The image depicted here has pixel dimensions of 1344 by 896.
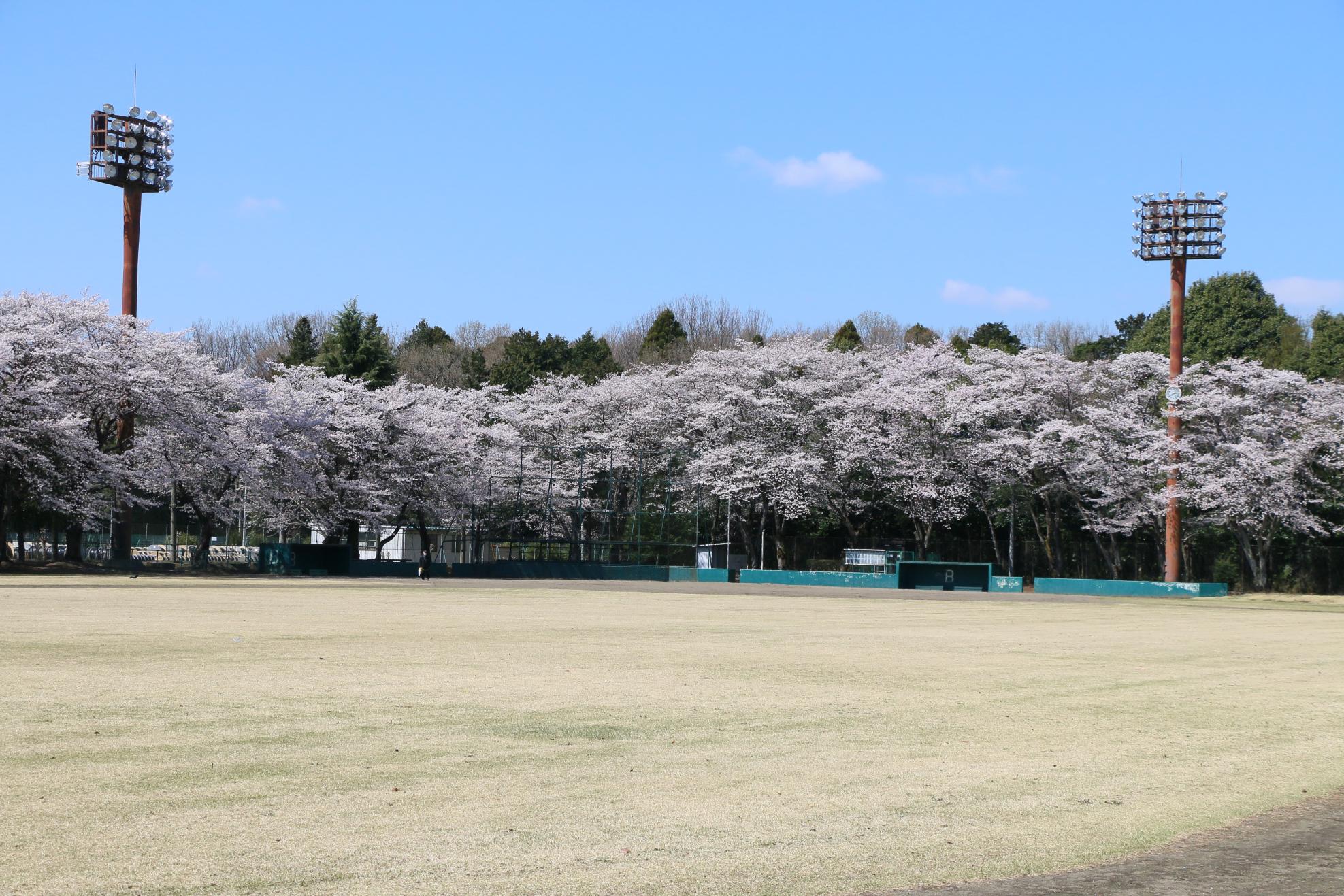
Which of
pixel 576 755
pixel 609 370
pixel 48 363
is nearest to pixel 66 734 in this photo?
pixel 576 755

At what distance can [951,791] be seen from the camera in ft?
31.2

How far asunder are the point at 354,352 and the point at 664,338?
4147cm

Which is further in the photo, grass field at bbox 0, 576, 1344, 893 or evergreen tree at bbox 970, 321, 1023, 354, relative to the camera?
evergreen tree at bbox 970, 321, 1023, 354

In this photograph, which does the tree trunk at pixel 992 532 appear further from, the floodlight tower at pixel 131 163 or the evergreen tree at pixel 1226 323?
the floodlight tower at pixel 131 163

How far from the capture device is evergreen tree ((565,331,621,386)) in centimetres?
10388

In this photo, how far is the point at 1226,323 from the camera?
3912 inches

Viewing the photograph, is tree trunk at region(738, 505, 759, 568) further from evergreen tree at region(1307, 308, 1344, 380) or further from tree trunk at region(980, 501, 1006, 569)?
evergreen tree at region(1307, 308, 1344, 380)

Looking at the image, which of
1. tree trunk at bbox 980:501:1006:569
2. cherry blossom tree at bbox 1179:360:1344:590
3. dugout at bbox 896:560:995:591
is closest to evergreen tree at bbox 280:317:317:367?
tree trunk at bbox 980:501:1006:569

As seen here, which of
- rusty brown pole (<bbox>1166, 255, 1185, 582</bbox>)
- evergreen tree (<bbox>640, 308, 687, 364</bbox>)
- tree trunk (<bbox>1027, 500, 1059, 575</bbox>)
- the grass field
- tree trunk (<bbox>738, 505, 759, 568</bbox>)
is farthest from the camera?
evergreen tree (<bbox>640, 308, 687, 364</bbox>)

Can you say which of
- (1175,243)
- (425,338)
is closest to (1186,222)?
(1175,243)

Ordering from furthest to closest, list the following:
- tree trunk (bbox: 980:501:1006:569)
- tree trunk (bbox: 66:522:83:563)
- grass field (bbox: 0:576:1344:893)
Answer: tree trunk (bbox: 980:501:1006:569), tree trunk (bbox: 66:522:83:563), grass field (bbox: 0:576:1344:893)

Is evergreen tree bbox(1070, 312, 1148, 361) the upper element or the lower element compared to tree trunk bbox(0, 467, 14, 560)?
upper

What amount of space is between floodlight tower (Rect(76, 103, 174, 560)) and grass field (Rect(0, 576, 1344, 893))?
170 feet

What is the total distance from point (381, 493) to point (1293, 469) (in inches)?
1841
